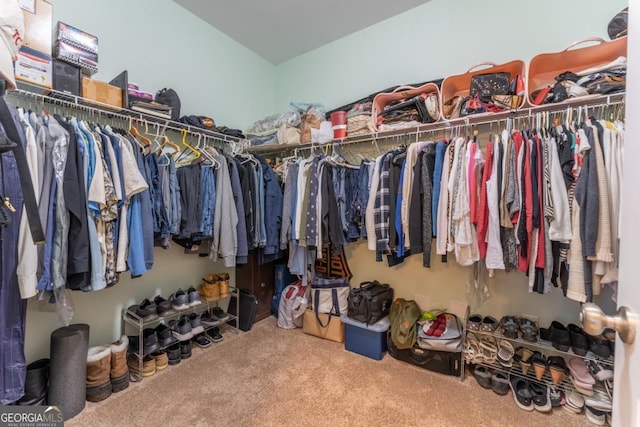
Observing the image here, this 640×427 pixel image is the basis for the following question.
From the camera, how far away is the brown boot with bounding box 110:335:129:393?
1.77 metres

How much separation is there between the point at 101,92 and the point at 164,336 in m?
1.74

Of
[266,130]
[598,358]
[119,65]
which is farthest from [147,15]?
[598,358]

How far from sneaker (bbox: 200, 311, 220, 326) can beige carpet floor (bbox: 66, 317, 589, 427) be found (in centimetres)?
23

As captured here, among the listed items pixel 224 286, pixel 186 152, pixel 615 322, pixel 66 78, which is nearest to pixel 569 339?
pixel 615 322

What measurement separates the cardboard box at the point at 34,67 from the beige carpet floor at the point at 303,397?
6.08 feet

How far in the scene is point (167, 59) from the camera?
238 centimetres

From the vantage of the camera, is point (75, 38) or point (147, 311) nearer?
point (75, 38)

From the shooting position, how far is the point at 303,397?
5.70ft

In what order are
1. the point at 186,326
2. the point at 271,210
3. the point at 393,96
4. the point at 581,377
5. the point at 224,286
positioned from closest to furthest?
the point at 581,377 → the point at 186,326 → the point at 393,96 → the point at 271,210 → the point at 224,286

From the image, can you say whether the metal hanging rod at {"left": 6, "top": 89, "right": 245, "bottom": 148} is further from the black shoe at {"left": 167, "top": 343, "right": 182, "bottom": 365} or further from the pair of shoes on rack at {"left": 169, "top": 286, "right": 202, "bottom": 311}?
the black shoe at {"left": 167, "top": 343, "right": 182, "bottom": 365}

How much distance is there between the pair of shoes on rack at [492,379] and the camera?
5.78 ft

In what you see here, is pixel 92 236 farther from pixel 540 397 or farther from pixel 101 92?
pixel 540 397

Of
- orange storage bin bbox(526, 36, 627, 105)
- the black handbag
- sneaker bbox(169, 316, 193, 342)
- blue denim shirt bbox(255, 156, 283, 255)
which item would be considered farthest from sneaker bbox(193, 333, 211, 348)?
orange storage bin bbox(526, 36, 627, 105)

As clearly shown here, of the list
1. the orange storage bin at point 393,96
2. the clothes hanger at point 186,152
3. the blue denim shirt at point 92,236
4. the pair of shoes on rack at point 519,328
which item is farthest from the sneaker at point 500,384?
the clothes hanger at point 186,152
